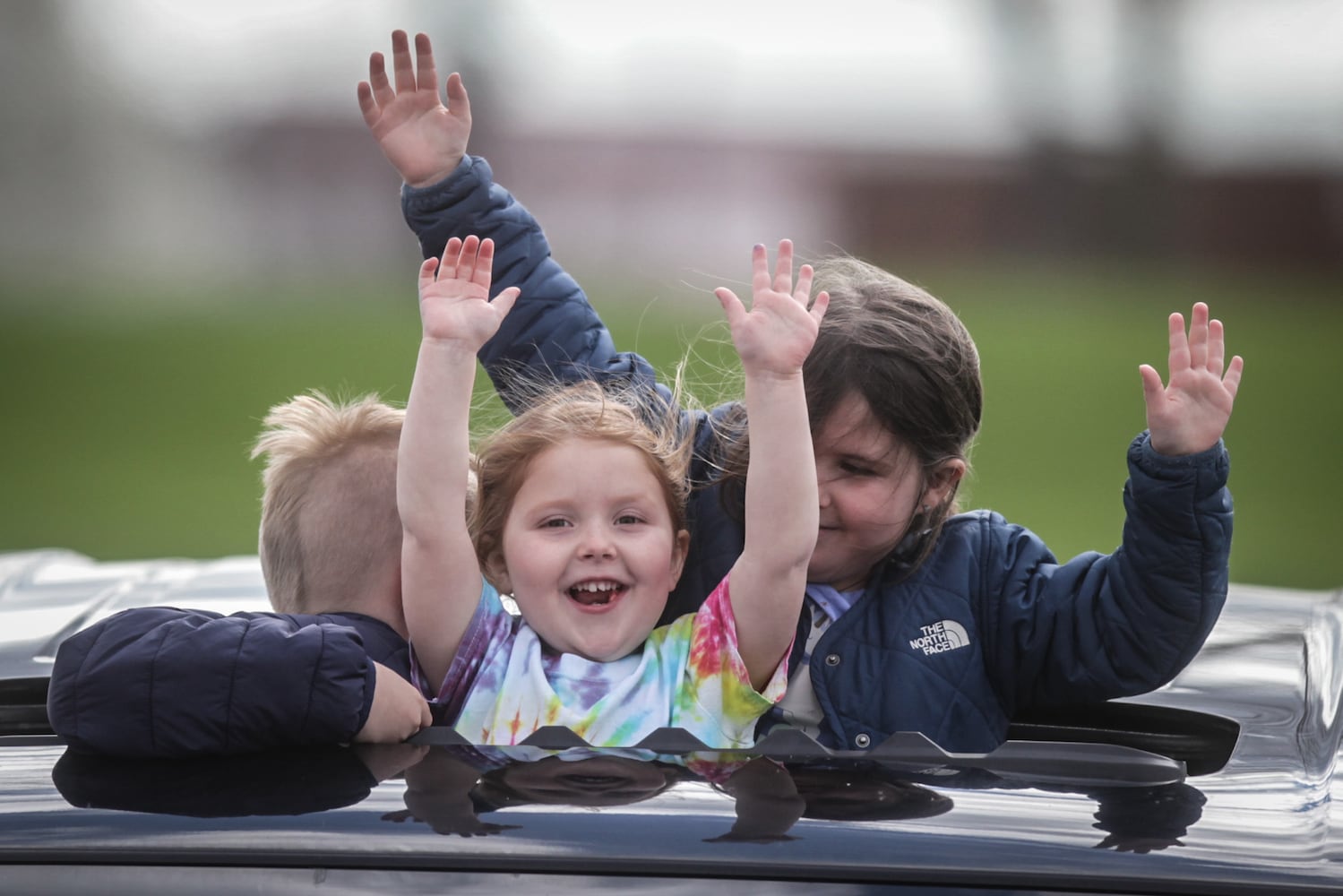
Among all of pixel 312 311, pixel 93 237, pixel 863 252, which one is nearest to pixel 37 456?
pixel 312 311

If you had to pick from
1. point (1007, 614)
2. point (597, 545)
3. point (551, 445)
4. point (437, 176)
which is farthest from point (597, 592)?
point (437, 176)

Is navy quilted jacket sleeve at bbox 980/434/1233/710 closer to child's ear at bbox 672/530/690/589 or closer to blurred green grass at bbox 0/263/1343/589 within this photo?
child's ear at bbox 672/530/690/589

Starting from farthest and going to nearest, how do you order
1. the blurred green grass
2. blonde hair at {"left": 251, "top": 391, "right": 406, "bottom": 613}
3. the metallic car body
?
1. the blurred green grass
2. blonde hair at {"left": 251, "top": 391, "right": 406, "bottom": 613}
3. the metallic car body

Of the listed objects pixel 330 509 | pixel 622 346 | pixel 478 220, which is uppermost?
pixel 622 346

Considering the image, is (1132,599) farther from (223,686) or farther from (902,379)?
(223,686)

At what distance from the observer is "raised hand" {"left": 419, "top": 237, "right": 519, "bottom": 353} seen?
75.3 inches

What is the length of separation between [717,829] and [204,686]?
61 centimetres

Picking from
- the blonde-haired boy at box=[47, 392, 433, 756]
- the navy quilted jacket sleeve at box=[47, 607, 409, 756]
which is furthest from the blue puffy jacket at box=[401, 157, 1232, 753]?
the navy quilted jacket sleeve at box=[47, 607, 409, 756]

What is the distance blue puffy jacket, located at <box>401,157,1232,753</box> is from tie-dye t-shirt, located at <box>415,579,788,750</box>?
0.47 feet

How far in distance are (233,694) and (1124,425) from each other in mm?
12148

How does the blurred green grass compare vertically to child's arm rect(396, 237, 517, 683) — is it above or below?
above

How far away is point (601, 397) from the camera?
220cm

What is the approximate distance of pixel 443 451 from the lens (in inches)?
74.4

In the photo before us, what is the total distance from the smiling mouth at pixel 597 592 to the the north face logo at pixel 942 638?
1.40 ft
